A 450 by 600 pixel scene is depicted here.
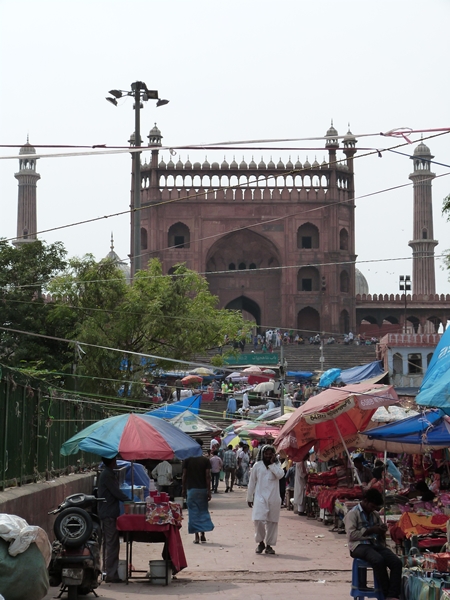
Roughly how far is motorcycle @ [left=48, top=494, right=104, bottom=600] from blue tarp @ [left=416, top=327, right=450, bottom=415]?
2.36 metres

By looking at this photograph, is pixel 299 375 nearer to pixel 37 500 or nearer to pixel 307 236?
pixel 307 236

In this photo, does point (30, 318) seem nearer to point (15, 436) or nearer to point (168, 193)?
point (15, 436)

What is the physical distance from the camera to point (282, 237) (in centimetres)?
5291

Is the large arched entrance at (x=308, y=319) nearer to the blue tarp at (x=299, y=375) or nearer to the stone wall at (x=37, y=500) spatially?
the blue tarp at (x=299, y=375)

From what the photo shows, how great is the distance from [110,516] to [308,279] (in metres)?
45.4

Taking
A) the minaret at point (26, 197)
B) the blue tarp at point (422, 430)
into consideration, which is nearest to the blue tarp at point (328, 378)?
the blue tarp at point (422, 430)

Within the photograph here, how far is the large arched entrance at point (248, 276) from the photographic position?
52844 millimetres

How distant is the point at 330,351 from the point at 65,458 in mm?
34438

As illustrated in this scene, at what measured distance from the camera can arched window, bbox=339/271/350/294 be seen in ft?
178

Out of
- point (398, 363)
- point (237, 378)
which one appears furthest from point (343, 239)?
point (237, 378)

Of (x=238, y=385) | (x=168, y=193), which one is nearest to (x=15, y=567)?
(x=238, y=385)

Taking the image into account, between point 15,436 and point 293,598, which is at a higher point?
point 15,436

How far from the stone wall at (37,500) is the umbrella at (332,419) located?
2729mm

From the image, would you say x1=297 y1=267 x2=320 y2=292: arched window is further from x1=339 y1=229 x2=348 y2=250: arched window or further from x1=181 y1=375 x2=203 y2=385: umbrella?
x1=181 y1=375 x2=203 y2=385: umbrella
